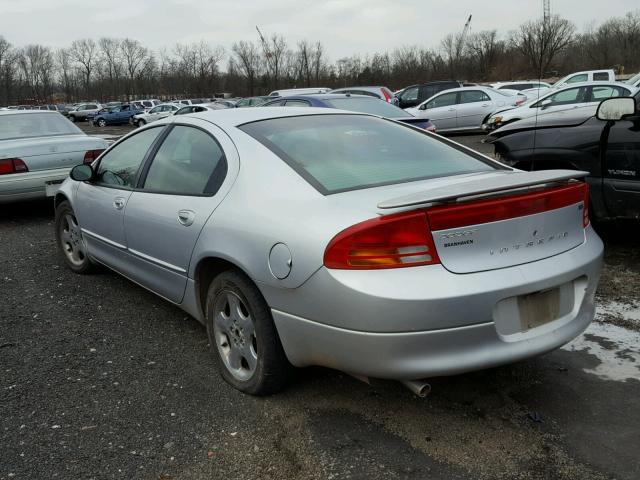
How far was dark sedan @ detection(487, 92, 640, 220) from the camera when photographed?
4656 mm

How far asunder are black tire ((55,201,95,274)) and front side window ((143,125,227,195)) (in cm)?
151

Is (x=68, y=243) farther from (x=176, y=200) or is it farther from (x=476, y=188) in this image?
(x=476, y=188)

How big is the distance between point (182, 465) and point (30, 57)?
117 metres

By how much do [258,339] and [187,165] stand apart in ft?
4.22

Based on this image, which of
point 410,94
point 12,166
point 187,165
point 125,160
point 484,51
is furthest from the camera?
point 484,51

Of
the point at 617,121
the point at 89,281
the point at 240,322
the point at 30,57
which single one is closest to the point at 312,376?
the point at 240,322

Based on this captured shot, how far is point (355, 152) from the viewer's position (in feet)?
10.4

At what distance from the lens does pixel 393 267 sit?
7.57ft

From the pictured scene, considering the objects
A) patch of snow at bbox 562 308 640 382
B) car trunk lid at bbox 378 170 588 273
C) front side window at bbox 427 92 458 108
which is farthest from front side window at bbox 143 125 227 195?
front side window at bbox 427 92 458 108

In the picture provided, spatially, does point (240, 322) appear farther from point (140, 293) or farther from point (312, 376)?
point (140, 293)

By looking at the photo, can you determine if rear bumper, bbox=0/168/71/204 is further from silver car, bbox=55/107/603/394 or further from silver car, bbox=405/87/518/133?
silver car, bbox=405/87/518/133

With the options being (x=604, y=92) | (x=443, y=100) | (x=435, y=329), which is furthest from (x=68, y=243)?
(x=443, y=100)

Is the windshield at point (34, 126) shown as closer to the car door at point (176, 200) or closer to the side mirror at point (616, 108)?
the car door at point (176, 200)

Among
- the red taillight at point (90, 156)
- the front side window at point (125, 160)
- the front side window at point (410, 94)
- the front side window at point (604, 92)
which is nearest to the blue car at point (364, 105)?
the red taillight at point (90, 156)
